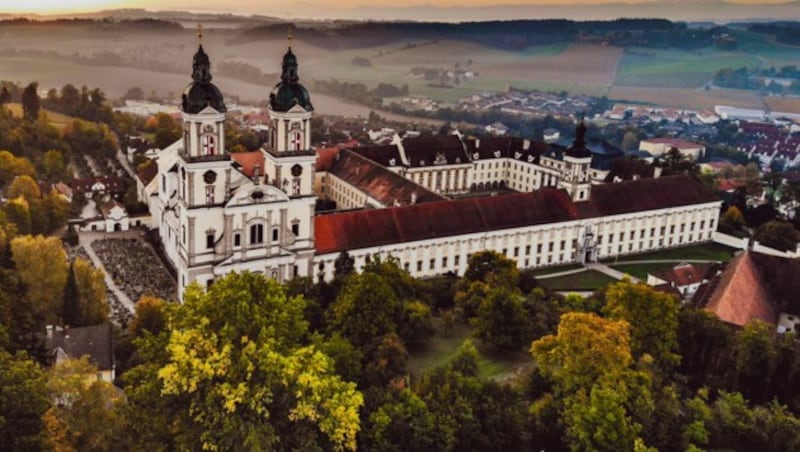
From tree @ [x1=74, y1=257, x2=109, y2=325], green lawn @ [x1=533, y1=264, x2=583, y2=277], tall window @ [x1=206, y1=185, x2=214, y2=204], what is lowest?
green lawn @ [x1=533, y1=264, x2=583, y2=277]

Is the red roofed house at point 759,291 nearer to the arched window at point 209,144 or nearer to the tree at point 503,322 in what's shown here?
the tree at point 503,322

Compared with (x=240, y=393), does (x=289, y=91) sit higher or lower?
higher

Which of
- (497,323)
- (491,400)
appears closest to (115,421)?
(491,400)

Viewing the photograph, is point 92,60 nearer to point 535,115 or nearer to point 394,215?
point 535,115

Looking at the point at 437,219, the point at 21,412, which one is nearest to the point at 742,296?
the point at 437,219

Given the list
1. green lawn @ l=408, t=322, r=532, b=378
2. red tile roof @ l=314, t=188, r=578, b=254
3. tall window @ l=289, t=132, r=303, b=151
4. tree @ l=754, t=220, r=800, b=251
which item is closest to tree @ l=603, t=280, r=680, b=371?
green lawn @ l=408, t=322, r=532, b=378

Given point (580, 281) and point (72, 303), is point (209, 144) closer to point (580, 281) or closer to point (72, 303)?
point (72, 303)

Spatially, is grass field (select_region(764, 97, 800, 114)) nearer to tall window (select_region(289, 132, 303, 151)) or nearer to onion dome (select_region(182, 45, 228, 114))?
tall window (select_region(289, 132, 303, 151))
